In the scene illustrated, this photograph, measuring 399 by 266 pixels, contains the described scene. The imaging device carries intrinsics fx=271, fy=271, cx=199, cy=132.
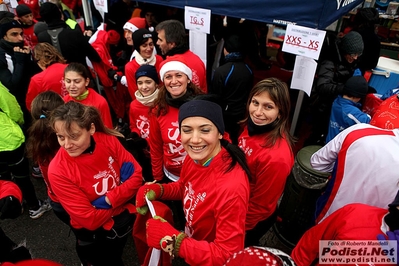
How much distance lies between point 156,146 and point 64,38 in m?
2.61

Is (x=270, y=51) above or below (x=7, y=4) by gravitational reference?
below

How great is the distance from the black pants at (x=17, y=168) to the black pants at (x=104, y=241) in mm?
1375

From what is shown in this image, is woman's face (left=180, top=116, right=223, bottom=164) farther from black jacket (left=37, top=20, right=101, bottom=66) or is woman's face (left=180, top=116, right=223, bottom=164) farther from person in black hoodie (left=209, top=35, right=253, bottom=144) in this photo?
black jacket (left=37, top=20, right=101, bottom=66)

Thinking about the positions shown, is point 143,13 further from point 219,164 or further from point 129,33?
point 219,164

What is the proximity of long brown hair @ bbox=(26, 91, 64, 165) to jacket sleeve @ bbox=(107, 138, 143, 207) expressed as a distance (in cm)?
55

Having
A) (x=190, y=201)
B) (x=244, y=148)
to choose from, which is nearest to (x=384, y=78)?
(x=244, y=148)

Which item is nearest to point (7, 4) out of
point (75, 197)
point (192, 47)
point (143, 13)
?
point (143, 13)

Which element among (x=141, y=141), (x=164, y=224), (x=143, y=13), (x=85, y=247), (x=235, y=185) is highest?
Answer: (x=143, y=13)

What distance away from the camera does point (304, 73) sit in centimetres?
333

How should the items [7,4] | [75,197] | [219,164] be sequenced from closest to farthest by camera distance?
[219,164] < [75,197] < [7,4]

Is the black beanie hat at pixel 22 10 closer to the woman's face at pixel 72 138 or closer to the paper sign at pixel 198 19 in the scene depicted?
the paper sign at pixel 198 19

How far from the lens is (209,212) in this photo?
1752mm

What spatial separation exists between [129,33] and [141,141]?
2497mm

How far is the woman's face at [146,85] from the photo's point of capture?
3090mm
